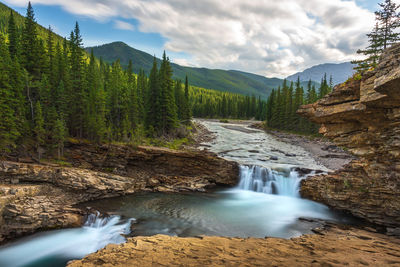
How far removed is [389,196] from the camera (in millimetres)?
13438

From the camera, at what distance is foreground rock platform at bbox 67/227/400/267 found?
692 cm

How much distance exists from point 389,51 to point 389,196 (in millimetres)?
10072

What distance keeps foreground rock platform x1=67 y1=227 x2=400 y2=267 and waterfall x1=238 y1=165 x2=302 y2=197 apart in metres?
11.6

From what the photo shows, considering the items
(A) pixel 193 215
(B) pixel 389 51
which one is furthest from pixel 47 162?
(B) pixel 389 51

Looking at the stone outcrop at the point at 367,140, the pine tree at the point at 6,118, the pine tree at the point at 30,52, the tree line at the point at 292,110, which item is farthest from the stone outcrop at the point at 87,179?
the tree line at the point at 292,110

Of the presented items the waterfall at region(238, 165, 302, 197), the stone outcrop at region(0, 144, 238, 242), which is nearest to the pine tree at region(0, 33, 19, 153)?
the stone outcrop at region(0, 144, 238, 242)

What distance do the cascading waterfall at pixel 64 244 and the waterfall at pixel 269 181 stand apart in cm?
1411

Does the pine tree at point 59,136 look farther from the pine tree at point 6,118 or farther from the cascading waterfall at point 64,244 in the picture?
the cascading waterfall at point 64,244

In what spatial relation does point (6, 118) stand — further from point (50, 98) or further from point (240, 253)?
point (240, 253)

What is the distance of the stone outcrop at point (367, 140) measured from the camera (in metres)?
10.8

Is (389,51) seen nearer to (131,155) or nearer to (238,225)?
(238,225)

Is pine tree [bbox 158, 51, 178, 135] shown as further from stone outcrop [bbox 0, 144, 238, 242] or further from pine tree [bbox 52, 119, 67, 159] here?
pine tree [bbox 52, 119, 67, 159]

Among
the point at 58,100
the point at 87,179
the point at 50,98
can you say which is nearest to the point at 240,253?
the point at 87,179

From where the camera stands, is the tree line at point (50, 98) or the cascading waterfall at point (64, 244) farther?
the tree line at point (50, 98)
